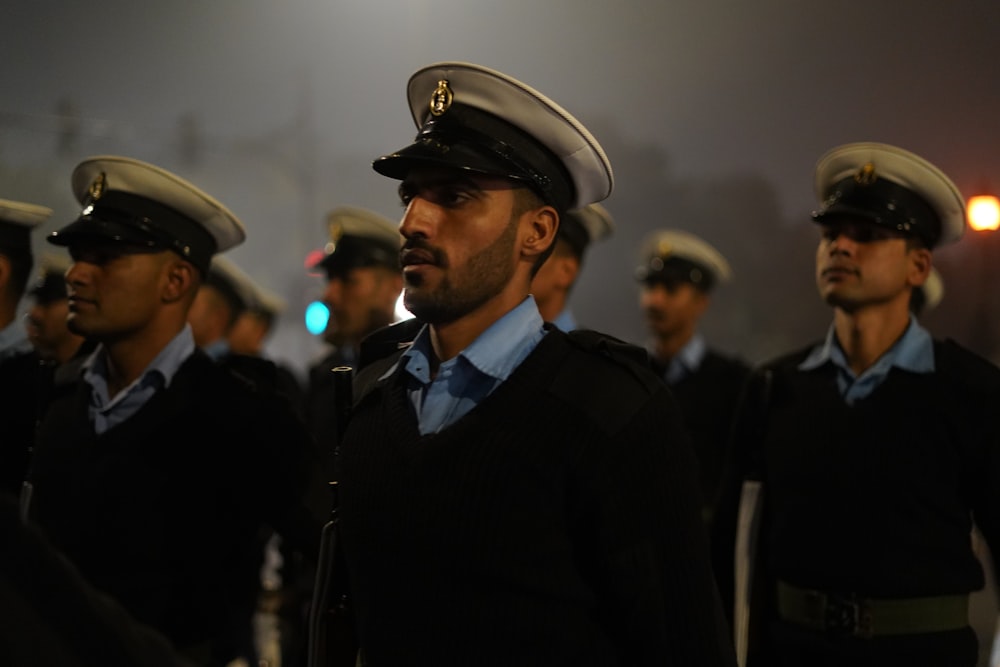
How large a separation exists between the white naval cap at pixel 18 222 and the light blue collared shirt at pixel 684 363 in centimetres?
396

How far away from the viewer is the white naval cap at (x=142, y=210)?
264 cm

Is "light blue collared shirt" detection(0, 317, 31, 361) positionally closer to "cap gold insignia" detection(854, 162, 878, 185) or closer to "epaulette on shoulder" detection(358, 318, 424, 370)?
"epaulette on shoulder" detection(358, 318, 424, 370)

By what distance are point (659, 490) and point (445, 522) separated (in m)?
0.36

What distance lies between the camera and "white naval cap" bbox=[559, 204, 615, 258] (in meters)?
4.14

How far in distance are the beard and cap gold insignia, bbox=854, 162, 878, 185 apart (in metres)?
1.75

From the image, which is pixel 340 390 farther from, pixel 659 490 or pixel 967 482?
pixel 967 482

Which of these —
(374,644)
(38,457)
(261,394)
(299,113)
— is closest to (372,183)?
(299,113)

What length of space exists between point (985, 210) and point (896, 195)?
2863 mm

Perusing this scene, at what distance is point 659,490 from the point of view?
180cm

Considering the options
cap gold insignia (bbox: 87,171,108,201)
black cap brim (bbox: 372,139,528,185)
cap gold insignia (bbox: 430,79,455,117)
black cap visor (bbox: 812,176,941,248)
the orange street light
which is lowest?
black cap brim (bbox: 372,139,528,185)

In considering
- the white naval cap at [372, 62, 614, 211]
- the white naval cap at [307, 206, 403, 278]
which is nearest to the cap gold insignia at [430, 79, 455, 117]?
the white naval cap at [372, 62, 614, 211]

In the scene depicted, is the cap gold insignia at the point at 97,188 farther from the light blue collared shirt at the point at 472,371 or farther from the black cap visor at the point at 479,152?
the light blue collared shirt at the point at 472,371

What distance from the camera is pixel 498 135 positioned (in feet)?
6.61

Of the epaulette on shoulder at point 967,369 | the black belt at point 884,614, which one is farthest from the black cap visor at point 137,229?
the epaulette on shoulder at point 967,369
